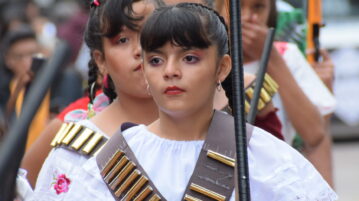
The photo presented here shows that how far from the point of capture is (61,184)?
4.91m

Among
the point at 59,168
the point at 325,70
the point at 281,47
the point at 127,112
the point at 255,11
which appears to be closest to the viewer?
the point at 59,168

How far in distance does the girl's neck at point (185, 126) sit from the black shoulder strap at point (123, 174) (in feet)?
0.40

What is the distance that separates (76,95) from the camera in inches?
405

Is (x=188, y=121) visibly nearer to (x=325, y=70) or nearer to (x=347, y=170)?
(x=325, y=70)

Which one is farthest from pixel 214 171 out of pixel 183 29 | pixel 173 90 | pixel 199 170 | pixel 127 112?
pixel 127 112

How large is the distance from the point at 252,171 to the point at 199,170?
0.17 metres

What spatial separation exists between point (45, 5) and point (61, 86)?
12.5 meters

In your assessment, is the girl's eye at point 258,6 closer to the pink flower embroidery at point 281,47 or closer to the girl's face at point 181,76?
the pink flower embroidery at point 281,47

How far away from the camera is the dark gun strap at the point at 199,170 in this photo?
428 centimetres

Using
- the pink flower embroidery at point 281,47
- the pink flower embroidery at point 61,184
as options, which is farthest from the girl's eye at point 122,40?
→ the pink flower embroidery at point 281,47

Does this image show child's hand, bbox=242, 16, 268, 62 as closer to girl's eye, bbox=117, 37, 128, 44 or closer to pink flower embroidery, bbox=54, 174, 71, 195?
girl's eye, bbox=117, 37, 128, 44

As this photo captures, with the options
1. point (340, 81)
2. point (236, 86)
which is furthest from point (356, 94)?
point (236, 86)

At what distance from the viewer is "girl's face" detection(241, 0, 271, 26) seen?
615cm

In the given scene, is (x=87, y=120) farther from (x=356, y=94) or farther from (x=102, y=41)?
(x=356, y=94)
